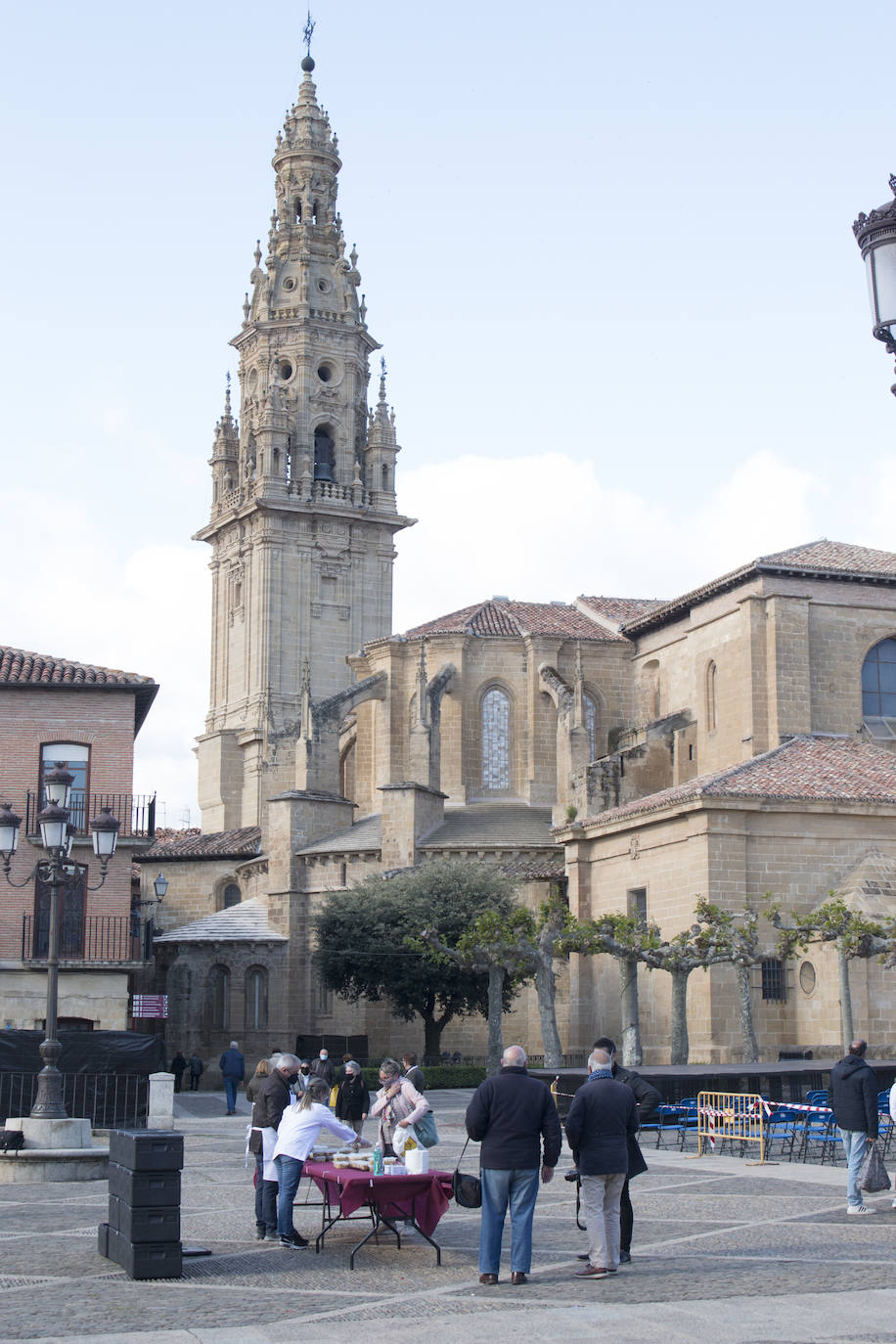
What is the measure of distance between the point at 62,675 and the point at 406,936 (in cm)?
1180

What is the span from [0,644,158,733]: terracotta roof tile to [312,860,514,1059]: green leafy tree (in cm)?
1028

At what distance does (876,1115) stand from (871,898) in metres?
21.0

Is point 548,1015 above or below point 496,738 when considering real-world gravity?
below

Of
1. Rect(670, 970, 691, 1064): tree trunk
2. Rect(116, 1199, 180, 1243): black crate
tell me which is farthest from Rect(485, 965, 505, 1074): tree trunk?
Rect(116, 1199, 180, 1243): black crate

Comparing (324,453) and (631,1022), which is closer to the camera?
(631,1022)

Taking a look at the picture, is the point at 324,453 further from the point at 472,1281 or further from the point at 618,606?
the point at 472,1281

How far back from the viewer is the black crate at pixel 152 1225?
11.7 metres

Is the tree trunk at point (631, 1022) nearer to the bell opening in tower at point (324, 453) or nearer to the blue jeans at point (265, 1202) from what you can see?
the blue jeans at point (265, 1202)

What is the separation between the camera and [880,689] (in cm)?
4347

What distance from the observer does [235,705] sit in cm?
6706

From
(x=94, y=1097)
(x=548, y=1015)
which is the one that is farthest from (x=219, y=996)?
(x=94, y=1097)

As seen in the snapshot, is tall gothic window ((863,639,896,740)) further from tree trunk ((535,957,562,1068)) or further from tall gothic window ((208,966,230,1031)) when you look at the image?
tall gothic window ((208,966,230,1031))

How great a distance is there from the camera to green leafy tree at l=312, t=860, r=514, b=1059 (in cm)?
4284

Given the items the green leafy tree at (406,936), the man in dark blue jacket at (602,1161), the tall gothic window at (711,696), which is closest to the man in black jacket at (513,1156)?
the man in dark blue jacket at (602,1161)
